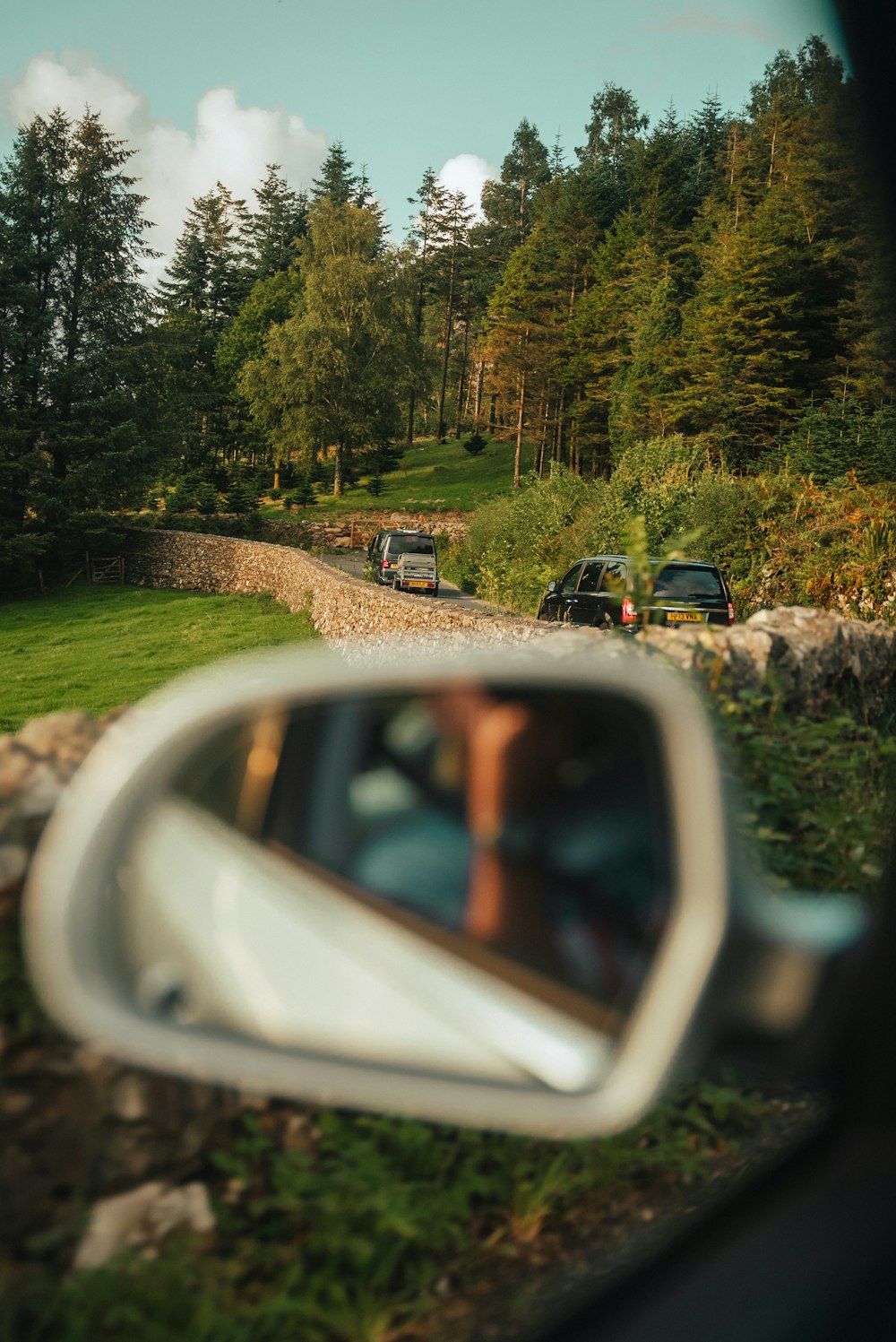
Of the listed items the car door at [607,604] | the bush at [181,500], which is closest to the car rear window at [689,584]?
the car door at [607,604]

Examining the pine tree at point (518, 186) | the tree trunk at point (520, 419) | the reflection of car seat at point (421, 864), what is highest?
the pine tree at point (518, 186)

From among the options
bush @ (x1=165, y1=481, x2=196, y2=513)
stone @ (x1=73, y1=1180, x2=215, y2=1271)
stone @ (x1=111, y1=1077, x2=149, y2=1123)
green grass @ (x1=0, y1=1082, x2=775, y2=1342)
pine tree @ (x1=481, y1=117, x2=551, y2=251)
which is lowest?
green grass @ (x1=0, y1=1082, x2=775, y2=1342)

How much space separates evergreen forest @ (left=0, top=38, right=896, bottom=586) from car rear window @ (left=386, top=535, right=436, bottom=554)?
23.6 feet

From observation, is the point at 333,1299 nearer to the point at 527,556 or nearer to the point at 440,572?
the point at 527,556

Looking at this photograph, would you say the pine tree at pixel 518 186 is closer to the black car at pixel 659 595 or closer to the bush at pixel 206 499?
the bush at pixel 206 499

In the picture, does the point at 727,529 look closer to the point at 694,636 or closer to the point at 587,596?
the point at 587,596

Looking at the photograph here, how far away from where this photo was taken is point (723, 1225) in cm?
258

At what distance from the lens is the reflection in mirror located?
1.47m

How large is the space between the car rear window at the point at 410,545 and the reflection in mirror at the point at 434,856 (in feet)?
110

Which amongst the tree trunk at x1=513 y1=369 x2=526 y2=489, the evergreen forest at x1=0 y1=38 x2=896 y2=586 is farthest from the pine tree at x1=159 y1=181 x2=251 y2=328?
the tree trunk at x1=513 y1=369 x2=526 y2=489

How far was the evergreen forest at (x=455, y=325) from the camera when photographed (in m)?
38.5

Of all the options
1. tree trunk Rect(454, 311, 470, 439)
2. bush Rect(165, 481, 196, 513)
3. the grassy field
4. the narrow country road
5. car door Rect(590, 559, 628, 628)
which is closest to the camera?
car door Rect(590, 559, 628, 628)

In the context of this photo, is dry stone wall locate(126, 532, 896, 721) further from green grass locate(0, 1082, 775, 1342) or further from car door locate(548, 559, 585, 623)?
green grass locate(0, 1082, 775, 1342)

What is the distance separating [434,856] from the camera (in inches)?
60.5
